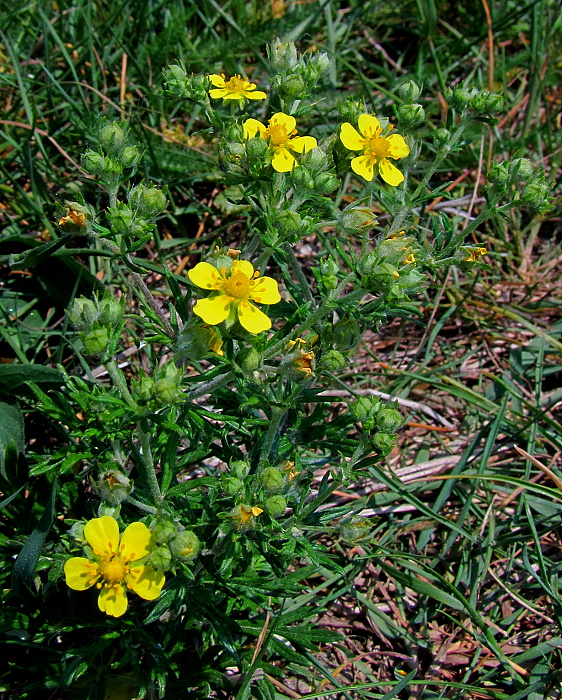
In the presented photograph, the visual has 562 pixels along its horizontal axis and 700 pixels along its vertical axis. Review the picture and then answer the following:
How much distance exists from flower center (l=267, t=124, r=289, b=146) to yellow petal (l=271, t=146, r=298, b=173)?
0.03 metres

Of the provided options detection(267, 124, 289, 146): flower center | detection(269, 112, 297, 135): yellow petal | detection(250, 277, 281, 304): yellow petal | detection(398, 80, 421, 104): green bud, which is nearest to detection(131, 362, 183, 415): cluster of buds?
detection(250, 277, 281, 304): yellow petal

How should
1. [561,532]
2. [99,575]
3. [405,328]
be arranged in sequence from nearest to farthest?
1. [99,575]
2. [561,532]
3. [405,328]

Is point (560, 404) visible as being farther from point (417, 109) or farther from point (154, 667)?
point (154, 667)

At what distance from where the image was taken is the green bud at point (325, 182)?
8.72 feet

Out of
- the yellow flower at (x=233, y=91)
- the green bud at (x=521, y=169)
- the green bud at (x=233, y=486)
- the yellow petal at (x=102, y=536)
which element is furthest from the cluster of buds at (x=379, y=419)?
the yellow flower at (x=233, y=91)

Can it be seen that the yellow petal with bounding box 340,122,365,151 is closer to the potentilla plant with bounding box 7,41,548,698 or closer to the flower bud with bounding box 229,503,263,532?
the potentilla plant with bounding box 7,41,548,698

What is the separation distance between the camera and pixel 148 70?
500 cm

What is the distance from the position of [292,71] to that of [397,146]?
59 cm

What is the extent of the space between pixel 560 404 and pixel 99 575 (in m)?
3.20

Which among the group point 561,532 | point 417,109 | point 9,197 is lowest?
point 561,532

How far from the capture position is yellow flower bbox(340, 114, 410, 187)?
2.91 meters

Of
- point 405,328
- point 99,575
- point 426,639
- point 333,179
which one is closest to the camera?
point 99,575

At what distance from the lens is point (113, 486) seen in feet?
8.23

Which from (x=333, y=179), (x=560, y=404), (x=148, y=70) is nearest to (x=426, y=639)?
(x=560, y=404)
